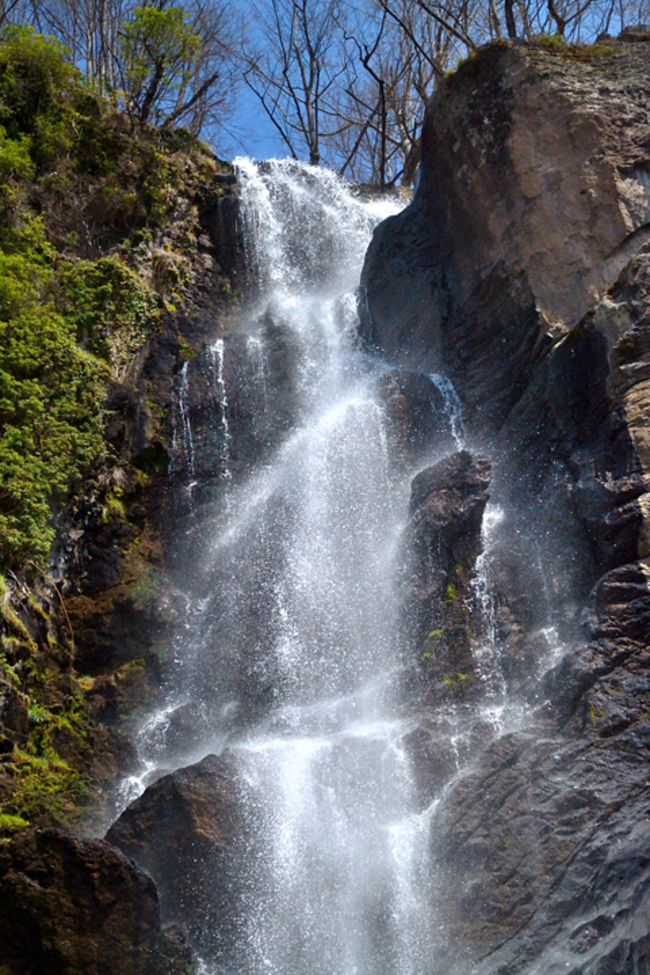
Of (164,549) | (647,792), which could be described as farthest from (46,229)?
(647,792)

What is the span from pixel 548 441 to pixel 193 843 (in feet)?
22.2

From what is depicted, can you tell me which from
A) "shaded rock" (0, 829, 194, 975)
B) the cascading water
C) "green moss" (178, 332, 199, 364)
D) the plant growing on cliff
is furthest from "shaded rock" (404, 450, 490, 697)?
"green moss" (178, 332, 199, 364)

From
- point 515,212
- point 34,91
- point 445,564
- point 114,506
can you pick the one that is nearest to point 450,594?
point 445,564

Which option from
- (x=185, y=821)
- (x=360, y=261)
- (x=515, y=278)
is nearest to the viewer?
(x=185, y=821)

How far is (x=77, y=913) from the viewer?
634 cm

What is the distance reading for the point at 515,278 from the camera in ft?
41.1

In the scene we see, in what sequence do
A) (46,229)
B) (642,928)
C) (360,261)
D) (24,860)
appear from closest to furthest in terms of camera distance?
1. (642,928)
2. (24,860)
3. (46,229)
4. (360,261)

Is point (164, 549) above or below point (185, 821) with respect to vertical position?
above

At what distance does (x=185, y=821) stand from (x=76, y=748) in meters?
2.36

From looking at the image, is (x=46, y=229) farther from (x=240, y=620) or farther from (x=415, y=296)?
(x=240, y=620)

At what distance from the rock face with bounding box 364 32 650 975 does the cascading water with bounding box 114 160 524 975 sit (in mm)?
526

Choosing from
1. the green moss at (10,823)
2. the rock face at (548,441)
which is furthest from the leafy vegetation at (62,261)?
the rock face at (548,441)

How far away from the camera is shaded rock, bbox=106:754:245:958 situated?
7.27 m

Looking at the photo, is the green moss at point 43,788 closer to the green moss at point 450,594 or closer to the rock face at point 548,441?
the rock face at point 548,441
